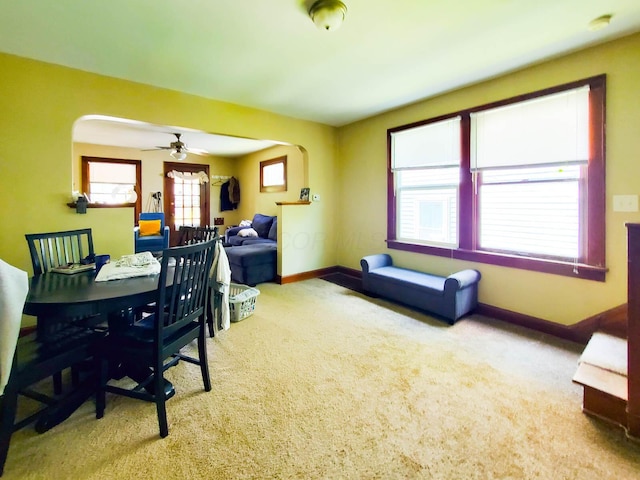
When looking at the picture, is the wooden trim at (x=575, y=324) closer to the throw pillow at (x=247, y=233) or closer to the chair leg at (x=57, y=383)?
the chair leg at (x=57, y=383)

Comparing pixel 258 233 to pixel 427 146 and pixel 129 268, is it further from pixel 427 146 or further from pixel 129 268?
pixel 129 268

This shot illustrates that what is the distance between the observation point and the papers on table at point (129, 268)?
192 centimetres

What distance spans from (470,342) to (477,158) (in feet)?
6.39

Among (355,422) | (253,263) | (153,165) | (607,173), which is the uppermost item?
(153,165)

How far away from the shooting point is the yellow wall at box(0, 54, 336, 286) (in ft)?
8.70

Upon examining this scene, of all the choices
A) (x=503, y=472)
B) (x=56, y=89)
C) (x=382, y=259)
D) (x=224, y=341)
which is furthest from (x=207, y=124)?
(x=503, y=472)

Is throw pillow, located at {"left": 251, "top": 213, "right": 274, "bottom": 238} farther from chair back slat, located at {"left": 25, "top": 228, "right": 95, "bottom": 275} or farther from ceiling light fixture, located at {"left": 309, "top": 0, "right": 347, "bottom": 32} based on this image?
ceiling light fixture, located at {"left": 309, "top": 0, "right": 347, "bottom": 32}

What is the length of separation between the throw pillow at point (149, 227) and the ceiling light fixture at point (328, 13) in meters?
5.34

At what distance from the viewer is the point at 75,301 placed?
1495 mm

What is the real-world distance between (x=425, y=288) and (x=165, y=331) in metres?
2.54

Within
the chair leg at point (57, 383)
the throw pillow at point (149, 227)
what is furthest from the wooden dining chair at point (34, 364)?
A: the throw pillow at point (149, 227)

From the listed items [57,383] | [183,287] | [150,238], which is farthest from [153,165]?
[183,287]

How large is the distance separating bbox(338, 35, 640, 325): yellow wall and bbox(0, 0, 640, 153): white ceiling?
16 cm

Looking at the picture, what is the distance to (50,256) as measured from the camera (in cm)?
228
